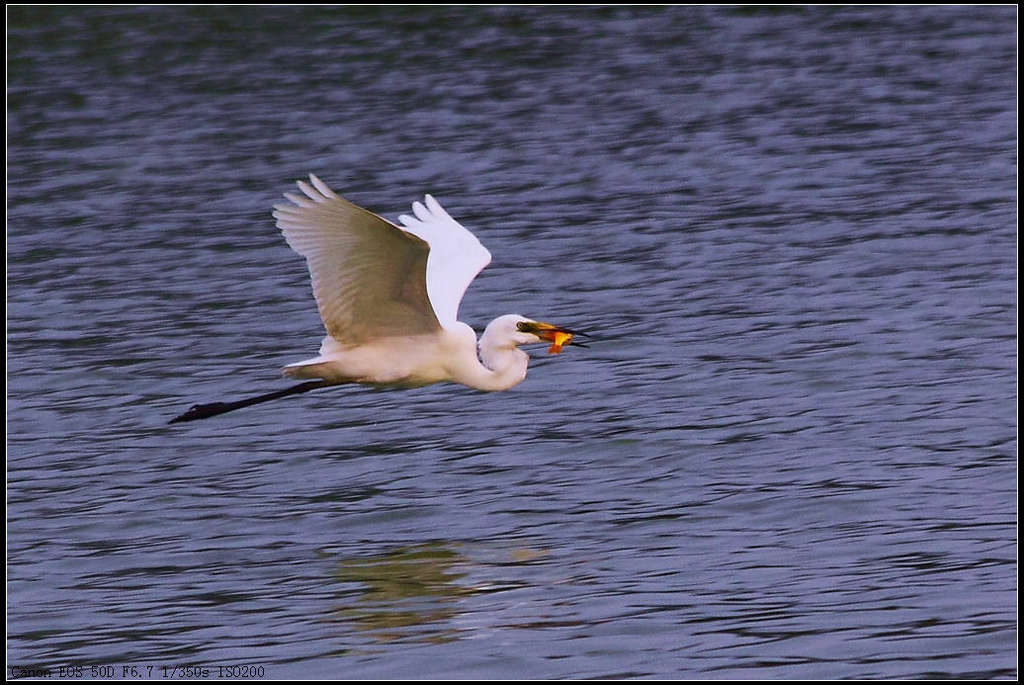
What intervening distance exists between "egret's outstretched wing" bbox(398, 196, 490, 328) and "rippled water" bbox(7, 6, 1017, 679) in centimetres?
97

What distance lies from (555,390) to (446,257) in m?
1.92

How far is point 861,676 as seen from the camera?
7.51 meters

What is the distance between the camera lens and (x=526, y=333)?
959 centimetres

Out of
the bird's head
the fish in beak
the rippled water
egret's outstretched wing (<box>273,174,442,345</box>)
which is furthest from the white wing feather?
the rippled water

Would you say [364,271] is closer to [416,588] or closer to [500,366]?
[500,366]

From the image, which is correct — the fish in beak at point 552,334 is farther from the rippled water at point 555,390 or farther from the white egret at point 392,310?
the rippled water at point 555,390

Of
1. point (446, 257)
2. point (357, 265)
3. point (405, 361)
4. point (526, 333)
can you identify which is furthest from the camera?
point (446, 257)

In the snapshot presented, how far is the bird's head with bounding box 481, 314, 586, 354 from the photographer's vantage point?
946 centimetres

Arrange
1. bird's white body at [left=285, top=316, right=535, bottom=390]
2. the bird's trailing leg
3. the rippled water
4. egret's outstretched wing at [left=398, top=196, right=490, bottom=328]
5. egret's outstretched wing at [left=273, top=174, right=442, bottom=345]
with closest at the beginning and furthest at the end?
1. egret's outstretched wing at [left=273, top=174, right=442, bottom=345]
2. the rippled water
3. bird's white body at [left=285, top=316, right=535, bottom=390]
4. the bird's trailing leg
5. egret's outstretched wing at [left=398, top=196, right=490, bottom=328]

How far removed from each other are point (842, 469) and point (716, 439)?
816mm

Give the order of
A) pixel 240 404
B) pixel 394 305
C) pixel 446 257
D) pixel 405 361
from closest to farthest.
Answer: pixel 394 305 → pixel 405 361 → pixel 240 404 → pixel 446 257

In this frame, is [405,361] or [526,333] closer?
[405,361]

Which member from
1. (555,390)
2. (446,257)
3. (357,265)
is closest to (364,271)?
(357,265)

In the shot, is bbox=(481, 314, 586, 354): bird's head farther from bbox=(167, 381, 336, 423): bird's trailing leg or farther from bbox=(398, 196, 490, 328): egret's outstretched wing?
bbox=(167, 381, 336, 423): bird's trailing leg
